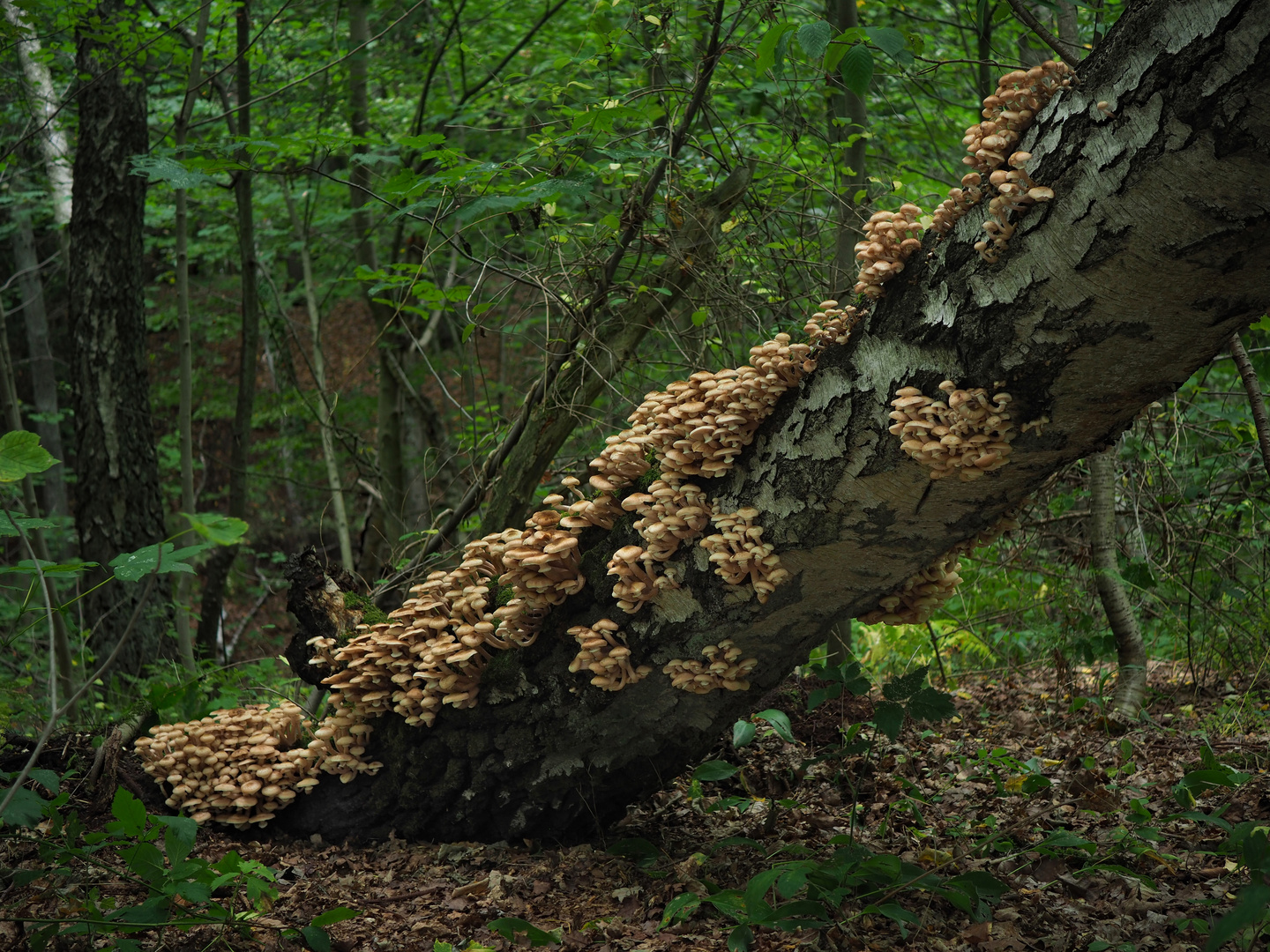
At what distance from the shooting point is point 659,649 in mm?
3020

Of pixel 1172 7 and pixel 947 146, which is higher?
pixel 947 146

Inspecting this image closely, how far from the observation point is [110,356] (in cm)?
658

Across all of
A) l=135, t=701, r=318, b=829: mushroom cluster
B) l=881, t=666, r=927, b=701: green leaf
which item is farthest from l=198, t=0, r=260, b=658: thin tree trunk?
l=881, t=666, r=927, b=701: green leaf

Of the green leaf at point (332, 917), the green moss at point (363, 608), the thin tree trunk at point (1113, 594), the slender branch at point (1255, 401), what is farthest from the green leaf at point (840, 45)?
the green leaf at point (332, 917)

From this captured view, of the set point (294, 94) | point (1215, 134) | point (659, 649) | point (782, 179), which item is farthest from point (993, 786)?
point (294, 94)

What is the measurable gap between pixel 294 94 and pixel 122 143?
3129 mm

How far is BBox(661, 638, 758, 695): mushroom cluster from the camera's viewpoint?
292cm

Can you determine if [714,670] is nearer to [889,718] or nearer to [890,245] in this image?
[889,718]

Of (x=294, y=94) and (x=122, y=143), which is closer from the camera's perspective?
(x=122, y=143)

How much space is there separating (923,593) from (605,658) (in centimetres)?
114

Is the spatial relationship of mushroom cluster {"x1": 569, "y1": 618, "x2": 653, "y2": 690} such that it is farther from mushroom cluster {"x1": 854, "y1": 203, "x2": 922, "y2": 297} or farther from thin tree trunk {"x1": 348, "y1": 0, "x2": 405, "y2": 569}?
thin tree trunk {"x1": 348, "y1": 0, "x2": 405, "y2": 569}

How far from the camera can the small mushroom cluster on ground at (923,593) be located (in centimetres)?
274

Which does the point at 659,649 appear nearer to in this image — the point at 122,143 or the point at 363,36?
the point at 122,143

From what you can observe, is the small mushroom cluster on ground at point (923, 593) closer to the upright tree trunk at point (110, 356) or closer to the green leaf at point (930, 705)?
the green leaf at point (930, 705)
